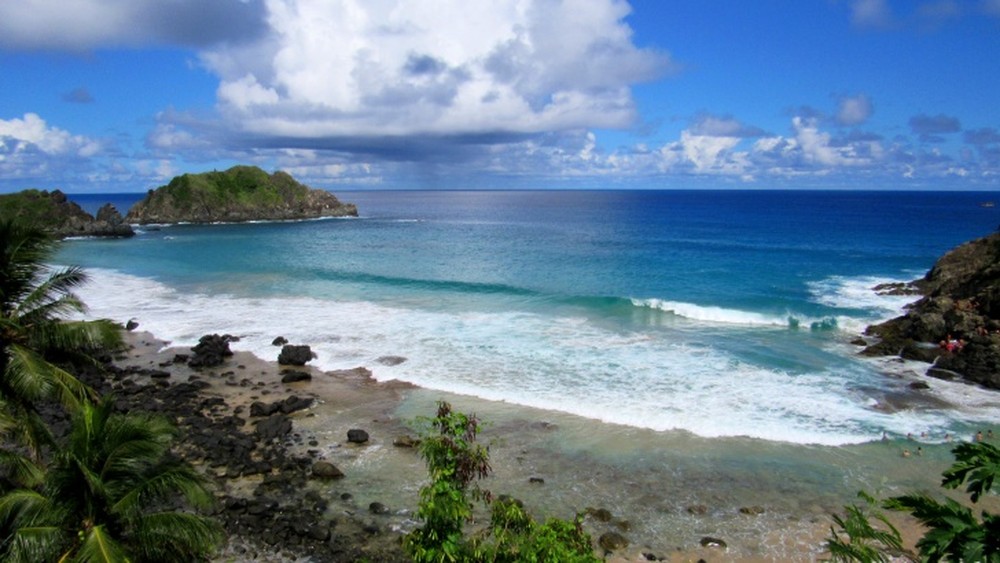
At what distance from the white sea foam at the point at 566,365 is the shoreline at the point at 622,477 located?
4.72 ft

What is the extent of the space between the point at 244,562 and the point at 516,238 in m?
76.6

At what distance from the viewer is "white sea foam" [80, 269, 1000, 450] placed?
866 inches

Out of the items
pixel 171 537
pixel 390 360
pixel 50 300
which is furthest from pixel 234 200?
pixel 171 537

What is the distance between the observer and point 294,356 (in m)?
28.6

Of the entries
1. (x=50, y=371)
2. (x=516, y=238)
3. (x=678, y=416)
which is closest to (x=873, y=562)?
(x=50, y=371)

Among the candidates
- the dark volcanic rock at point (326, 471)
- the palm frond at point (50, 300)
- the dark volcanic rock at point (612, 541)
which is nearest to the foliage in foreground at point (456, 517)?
the dark volcanic rock at point (612, 541)

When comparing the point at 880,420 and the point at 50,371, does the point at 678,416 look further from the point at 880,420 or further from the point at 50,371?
the point at 50,371

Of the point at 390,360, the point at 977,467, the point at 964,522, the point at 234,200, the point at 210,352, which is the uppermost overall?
the point at 234,200

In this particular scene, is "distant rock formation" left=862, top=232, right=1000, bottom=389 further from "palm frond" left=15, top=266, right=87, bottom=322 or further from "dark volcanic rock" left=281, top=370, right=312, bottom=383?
"palm frond" left=15, top=266, right=87, bottom=322

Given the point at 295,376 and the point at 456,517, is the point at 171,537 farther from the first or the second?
the point at 295,376

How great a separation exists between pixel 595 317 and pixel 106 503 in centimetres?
3125

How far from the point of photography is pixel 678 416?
72.2 feet

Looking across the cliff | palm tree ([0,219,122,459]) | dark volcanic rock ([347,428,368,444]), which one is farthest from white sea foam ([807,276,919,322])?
the cliff

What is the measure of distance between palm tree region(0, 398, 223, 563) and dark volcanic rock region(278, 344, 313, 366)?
1925cm
